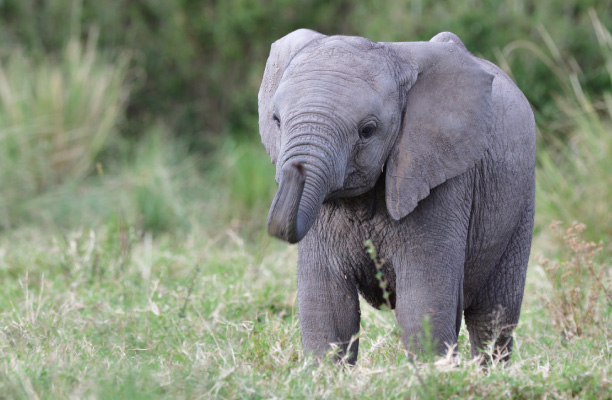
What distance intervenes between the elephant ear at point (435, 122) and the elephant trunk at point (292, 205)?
510 millimetres

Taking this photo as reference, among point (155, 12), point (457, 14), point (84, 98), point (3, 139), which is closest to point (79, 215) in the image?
point (3, 139)

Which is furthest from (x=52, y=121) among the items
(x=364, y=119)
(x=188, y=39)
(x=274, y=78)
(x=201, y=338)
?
(x=364, y=119)

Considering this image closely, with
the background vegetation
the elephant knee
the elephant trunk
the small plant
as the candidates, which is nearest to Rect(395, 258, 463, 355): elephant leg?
the elephant knee

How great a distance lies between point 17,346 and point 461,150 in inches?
85.1

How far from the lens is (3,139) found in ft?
30.3

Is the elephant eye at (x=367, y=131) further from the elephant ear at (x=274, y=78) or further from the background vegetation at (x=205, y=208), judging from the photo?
the background vegetation at (x=205, y=208)

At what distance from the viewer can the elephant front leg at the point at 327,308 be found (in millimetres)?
3959

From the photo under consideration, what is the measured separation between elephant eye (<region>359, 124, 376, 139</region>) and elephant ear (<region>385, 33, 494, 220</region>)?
175mm

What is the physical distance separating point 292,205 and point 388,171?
24.3 inches

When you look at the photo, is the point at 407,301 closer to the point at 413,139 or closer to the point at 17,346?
the point at 413,139

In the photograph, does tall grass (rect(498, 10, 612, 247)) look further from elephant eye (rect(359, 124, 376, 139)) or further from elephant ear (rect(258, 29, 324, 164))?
elephant eye (rect(359, 124, 376, 139))

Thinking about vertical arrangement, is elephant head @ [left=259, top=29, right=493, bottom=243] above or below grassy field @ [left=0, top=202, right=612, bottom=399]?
above

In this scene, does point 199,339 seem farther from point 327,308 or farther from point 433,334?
point 433,334

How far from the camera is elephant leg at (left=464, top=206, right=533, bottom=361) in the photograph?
455cm
